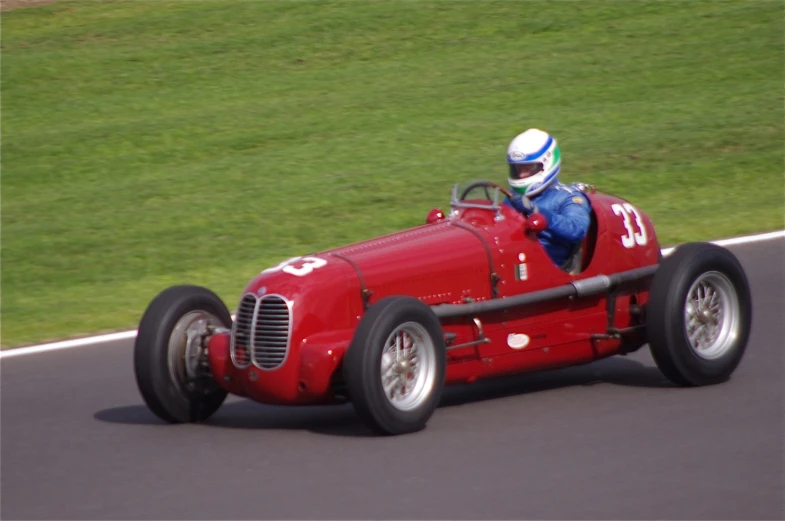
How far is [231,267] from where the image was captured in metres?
12.0

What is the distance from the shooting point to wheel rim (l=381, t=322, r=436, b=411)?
23.0 feet

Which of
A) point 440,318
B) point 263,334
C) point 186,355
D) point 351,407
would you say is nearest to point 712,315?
point 440,318

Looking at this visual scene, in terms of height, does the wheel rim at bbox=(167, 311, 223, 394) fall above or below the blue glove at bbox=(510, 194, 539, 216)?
below

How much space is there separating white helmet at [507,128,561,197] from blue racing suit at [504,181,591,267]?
0.07 metres

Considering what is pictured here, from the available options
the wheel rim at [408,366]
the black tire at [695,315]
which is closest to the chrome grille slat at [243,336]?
the wheel rim at [408,366]

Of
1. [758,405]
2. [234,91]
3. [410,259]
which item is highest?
[234,91]

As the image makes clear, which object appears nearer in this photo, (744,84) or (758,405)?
(758,405)

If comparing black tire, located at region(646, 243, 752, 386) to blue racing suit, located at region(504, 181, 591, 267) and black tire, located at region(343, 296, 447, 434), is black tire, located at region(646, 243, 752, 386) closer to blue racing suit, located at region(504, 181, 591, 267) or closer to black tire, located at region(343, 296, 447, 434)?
blue racing suit, located at region(504, 181, 591, 267)

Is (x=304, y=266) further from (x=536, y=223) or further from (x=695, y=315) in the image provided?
(x=695, y=315)

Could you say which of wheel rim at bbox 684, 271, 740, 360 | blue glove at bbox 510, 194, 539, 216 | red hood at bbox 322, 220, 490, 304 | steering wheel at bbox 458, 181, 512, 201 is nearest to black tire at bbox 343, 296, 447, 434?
red hood at bbox 322, 220, 490, 304

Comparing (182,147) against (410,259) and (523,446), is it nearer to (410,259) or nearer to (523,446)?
(410,259)

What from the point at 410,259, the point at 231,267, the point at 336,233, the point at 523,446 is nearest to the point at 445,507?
the point at 523,446

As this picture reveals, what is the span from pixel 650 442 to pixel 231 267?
5.97 meters

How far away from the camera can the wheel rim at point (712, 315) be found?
8.05 metres
